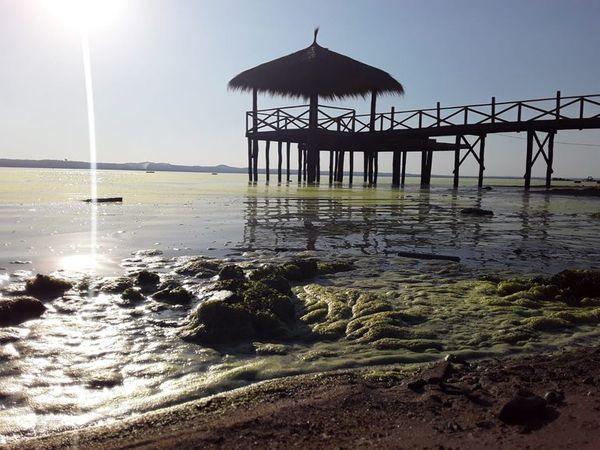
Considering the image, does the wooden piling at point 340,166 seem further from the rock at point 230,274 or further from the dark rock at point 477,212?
the rock at point 230,274

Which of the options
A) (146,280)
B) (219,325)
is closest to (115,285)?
(146,280)

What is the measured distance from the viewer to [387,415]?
2.45m

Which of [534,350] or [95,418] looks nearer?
[95,418]

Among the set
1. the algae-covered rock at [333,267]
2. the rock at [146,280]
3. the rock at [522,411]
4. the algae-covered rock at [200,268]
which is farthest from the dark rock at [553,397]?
the algae-covered rock at [200,268]

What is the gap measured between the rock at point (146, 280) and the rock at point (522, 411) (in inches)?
147

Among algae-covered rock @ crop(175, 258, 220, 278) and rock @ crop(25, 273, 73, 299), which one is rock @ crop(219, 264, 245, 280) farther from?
rock @ crop(25, 273, 73, 299)

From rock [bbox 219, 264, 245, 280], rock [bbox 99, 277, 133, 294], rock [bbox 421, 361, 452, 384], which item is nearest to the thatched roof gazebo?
rock [bbox 219, 264, 245, 280]

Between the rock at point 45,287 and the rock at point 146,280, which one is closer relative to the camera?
the rock at point 45,287

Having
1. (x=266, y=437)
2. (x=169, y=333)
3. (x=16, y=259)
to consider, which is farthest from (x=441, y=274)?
(x=16, y=259)

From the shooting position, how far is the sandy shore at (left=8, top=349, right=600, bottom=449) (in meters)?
2.20

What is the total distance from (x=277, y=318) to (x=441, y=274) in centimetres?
263

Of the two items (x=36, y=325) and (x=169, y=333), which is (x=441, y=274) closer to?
(x=169, y=333)

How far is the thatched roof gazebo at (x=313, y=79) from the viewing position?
100 feet

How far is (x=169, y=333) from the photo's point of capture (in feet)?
12.8
